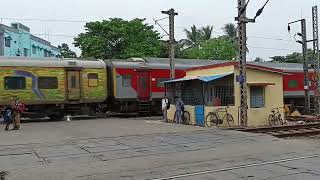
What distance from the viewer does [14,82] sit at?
84.9 ft

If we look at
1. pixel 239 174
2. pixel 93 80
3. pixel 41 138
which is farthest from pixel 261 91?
pixel 239 174

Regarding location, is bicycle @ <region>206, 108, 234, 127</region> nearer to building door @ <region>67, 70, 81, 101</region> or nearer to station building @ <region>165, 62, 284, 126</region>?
station building @ <region>165, 62, 284, 126</region>

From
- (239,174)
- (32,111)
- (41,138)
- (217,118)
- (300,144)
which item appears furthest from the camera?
(32,111)

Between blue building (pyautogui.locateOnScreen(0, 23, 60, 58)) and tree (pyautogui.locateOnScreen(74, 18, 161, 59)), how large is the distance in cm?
786

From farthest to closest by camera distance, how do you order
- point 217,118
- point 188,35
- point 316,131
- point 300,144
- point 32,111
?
1. point 188,35
2. point 32,111
3. point 217,118
4. point 316,131
5. point 300,144

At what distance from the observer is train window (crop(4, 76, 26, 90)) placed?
25625 mm

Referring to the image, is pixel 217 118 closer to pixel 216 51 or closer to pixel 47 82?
pixel 47 82

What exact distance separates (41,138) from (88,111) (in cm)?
1174

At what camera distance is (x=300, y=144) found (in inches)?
630

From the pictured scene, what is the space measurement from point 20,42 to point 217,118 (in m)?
38.3

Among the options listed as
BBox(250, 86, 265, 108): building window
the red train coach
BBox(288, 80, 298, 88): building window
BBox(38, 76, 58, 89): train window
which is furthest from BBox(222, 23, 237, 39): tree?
BBox(250, 86, 265, 108): building window

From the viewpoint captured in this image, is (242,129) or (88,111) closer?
(242,129)

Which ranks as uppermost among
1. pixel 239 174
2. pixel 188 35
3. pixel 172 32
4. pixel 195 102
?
pixel 188 35

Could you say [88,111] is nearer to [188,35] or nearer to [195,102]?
[195,102]
